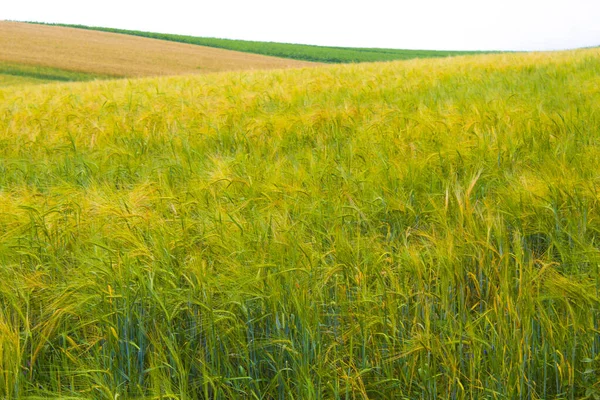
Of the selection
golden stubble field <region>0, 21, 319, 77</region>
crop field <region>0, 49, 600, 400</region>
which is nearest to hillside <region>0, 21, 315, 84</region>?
golden stubble field <region>0, 21, 319, 77</region>

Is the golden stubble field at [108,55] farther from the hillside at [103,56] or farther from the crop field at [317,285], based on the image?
the crop field at [317,285]

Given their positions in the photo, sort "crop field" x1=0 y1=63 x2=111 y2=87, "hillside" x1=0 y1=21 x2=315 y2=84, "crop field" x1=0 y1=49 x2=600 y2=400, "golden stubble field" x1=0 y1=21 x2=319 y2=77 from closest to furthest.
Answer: "crop field" x1=0 y1=49 x2=600 y2=400 → "crop field" x1=0 y1=63 x2=111 y2=87 → "hillside" x1=0 y1=21 x2=315 y2=84 → "golden stubble field" x1=0 y1=21 x2=319 y2=77

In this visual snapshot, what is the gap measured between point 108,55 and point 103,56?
56 centimetres

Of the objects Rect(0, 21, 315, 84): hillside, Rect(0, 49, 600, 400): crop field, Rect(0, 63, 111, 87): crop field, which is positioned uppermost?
Rect(0, 21, 315, 84): hillside

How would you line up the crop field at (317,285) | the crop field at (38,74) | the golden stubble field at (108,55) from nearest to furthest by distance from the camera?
the crop field at (317,285) → the crop field at (38,74) → the golden stubble field at (108,55)

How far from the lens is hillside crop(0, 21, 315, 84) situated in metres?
29.0

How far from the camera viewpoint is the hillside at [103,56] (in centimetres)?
2905

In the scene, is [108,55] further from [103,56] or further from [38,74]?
[38,74]

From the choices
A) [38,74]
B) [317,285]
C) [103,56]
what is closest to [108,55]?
[103,56]

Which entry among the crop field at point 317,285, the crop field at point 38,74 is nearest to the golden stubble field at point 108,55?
the crop field at point 38,74

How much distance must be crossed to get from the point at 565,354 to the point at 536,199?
0.69 metres

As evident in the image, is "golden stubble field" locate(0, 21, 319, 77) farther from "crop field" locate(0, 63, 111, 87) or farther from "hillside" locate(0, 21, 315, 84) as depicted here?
"crop field" locate(0, 63, 111, 87)

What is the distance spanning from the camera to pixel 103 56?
109ft

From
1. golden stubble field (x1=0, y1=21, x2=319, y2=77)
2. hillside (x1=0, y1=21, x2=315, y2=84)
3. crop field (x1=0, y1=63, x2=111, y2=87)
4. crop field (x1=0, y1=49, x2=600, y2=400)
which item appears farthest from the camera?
golden stubble field (x1=0, y1=21, x2=319, y2=77)
